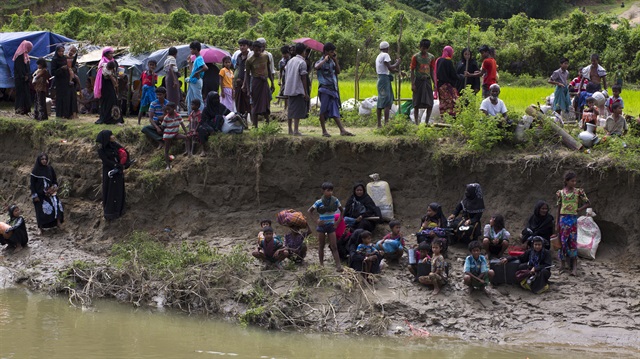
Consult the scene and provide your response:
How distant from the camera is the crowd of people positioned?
11.3 metres

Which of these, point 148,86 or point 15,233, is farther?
point 148,86

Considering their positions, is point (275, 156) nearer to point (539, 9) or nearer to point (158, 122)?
point (158, 122)

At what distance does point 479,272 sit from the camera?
36.8 ft

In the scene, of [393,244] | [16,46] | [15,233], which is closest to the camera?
[393,244]

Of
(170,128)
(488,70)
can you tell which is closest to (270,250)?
(170,128)

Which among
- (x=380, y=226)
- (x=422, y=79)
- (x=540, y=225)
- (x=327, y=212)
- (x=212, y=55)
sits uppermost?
(x=212, y=55)

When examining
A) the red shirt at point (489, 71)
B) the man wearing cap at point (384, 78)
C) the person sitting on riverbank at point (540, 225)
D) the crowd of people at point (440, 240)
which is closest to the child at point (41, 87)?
the crowd of people at point (440, 240)

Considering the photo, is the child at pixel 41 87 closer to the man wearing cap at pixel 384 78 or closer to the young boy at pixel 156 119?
the young boy at pixel 156 119

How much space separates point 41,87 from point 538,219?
8.88m

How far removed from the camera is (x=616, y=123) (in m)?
13.0

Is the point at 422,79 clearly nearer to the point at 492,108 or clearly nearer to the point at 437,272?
the point at 492,108

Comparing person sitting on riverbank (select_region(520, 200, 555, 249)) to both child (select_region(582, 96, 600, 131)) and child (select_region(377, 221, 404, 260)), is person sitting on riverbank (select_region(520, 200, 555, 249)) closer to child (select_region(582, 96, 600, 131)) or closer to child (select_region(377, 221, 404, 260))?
child (select_region(377, 221, 404, 260))

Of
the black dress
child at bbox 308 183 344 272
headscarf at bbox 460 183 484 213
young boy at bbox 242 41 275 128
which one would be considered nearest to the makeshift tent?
the black dress

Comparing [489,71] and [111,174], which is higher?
[489,71]
